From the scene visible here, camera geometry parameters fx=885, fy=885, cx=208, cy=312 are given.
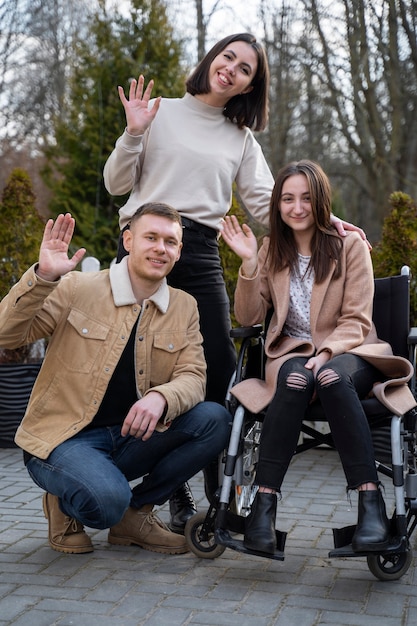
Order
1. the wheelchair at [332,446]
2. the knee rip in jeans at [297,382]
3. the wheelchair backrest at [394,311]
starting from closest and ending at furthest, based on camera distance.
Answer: the wheelchair at [332,446] → the knee rip in jeans at [297,382] → the wheelchair backrest at [394,311]

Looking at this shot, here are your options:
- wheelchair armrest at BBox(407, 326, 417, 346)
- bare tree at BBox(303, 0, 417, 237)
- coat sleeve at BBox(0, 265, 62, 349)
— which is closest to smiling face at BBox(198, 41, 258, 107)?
coat sleeve at BBox(0, 265, 62, 349)

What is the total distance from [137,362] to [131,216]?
702 millimetres

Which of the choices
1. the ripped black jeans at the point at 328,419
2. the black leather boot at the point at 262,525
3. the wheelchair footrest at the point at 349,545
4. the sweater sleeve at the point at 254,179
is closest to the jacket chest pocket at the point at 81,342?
the ripped black jeans at the point at 328,419

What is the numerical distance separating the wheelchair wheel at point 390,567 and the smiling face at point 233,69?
2058 mm

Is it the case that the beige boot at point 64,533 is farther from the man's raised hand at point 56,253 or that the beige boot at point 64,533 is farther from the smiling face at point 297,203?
the smiling face at point 297,203

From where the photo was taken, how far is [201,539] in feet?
11.6

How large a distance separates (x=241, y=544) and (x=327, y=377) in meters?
0.68

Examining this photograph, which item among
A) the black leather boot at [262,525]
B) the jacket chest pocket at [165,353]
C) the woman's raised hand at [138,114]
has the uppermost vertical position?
the woman's raised hand at [138,114]

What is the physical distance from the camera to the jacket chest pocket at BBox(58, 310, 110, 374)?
3.55 meters

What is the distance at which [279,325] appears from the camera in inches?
145

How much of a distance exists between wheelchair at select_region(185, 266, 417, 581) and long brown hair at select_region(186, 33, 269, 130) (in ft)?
3.10

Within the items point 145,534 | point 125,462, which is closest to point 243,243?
point 125,462

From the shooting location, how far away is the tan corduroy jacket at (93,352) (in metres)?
3.51

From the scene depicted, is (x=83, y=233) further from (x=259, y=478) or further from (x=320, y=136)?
(x=320, y=136)
